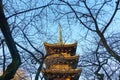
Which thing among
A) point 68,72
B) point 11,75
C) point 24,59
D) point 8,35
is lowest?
point 68,72

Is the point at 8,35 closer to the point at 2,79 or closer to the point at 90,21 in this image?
the point at 2,79

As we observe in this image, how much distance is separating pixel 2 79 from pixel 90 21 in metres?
4.74

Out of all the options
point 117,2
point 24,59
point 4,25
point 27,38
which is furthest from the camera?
point 24,59

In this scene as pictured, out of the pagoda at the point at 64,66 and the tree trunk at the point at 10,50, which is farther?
the pagoda at the point at 64,66

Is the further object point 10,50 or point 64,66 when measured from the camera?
point 64,66

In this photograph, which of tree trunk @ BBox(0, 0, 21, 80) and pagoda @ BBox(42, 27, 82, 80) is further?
pagoda @ BBox(42, 27, 82, 80)

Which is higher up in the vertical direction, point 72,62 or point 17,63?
point 17,63

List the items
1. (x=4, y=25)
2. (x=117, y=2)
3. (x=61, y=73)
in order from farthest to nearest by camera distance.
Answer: (x=61, y=73), (x=117, y=2), (x=4, y=25)

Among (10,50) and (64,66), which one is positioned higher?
(10,50)

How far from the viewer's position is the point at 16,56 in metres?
8.45

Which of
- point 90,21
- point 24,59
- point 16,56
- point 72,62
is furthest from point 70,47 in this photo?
point 16,56

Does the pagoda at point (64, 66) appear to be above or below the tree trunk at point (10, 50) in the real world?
below

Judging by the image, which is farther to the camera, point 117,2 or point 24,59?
point 24,59

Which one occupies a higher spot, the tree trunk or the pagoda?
the tree trunk
